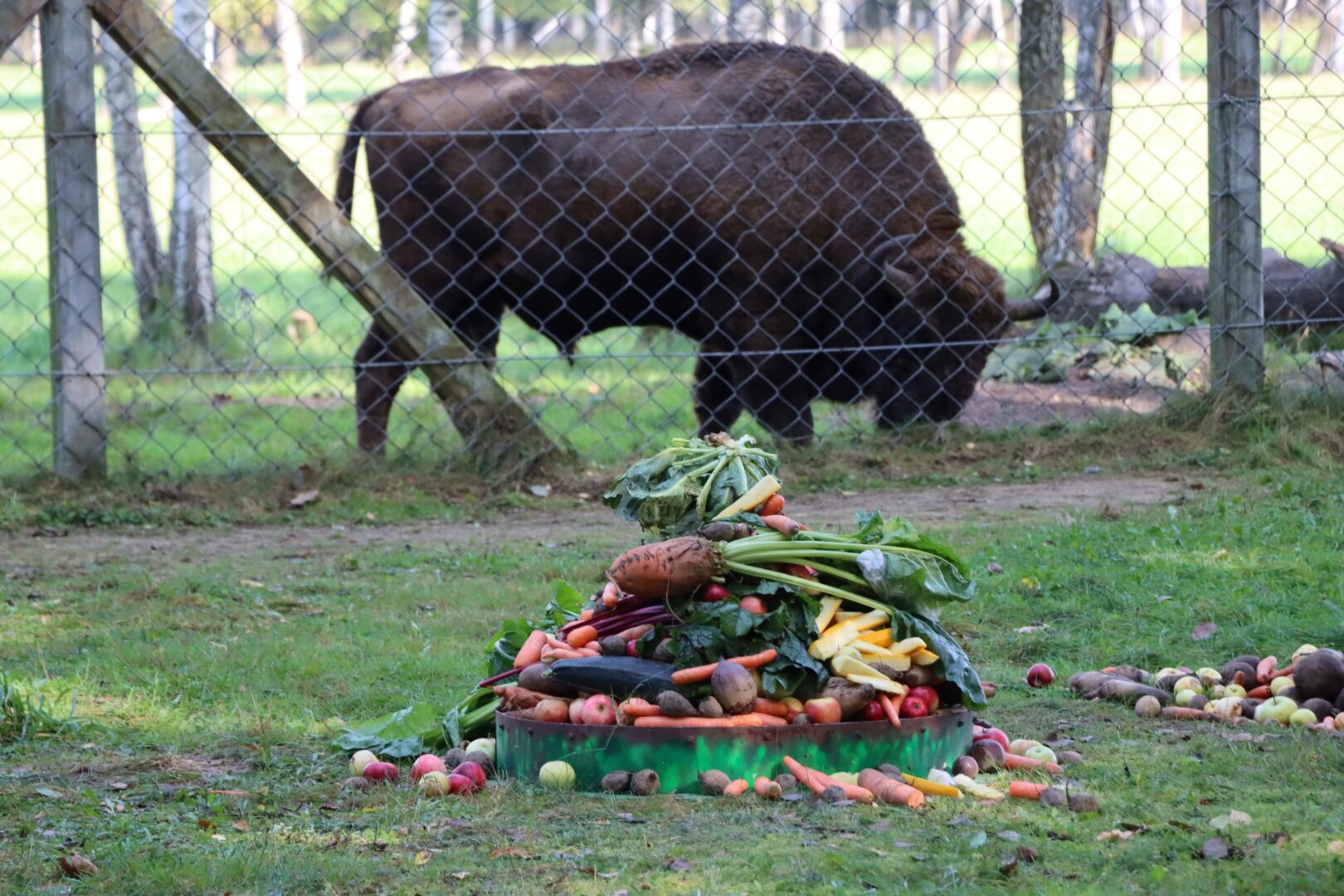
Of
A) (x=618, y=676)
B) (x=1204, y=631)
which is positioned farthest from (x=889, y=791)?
(x=1204, y=631)

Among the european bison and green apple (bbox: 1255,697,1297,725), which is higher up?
the european bison

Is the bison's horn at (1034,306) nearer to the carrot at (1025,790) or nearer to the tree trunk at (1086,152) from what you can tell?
the tree trunk at (1086,152)

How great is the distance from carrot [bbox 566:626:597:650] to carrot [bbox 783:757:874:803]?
0.58 m

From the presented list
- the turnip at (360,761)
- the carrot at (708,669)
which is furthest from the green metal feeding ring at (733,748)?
the turnip at (360,761)

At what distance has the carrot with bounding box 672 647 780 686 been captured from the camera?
3.30 m

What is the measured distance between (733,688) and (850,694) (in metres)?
0.27

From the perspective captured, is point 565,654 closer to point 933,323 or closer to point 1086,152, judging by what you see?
point 933,323

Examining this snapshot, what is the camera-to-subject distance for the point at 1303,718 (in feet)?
12.2

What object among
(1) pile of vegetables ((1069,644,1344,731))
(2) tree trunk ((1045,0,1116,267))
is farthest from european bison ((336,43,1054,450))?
(1) pile of vegetables ((1069,644,1344,731))

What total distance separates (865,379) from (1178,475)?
7.19ft

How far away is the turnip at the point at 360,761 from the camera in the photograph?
11.7 ft

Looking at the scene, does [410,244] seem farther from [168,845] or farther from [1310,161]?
[1310,161]

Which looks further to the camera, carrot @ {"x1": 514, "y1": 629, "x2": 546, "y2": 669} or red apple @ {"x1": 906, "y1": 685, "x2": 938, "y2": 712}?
carrot @ {"x1": 514, "y1": 629, "x2": 546, "y2": 669}

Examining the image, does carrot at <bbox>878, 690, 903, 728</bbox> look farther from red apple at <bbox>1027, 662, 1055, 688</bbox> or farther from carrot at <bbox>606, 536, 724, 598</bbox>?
red apple at <bbox>1027, 662, 1055, 688</bbox>
